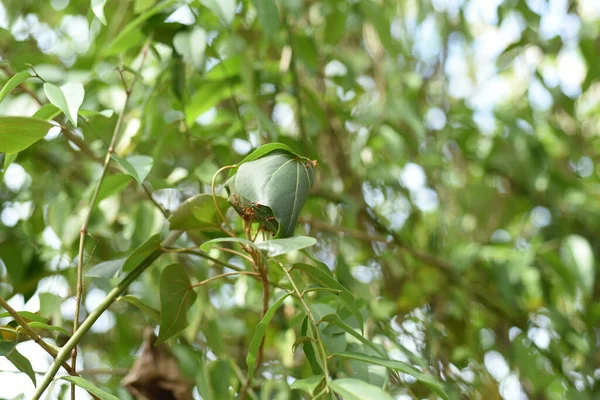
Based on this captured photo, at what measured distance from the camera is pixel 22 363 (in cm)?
44

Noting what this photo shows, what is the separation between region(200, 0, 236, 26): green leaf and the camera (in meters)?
0.55

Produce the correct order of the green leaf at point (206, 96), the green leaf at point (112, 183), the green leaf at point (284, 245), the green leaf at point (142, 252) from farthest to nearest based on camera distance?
the green leaf at point (206, 96) → the green leaf at point (112, 183) → the green leaf at point (142, 252) → the green leaf at point (284, 245)

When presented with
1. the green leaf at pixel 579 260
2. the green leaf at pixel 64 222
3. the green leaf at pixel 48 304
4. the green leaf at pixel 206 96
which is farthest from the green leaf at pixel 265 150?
the green leaf at pixel 579 260

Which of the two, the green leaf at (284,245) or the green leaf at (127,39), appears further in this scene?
the green leaf at (127,39)

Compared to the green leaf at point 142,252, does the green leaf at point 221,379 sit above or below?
below

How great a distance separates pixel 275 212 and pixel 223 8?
0.25m

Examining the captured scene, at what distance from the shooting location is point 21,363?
0.44 metres

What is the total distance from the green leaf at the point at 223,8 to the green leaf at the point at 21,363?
1.01 feet

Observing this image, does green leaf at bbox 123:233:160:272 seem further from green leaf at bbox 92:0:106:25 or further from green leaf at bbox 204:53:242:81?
green leaf at bbox 204:53:242:81

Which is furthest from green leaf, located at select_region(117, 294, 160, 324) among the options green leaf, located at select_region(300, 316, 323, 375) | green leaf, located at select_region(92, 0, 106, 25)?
green leaf, located at select_region(92, 0, 106, 25)

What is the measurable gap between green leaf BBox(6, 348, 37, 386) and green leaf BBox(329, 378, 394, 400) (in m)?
0.21

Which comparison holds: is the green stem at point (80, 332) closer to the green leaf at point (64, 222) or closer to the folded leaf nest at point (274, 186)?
the folded leaf nest at point (274, 186)

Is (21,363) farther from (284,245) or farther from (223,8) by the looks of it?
(223,8)

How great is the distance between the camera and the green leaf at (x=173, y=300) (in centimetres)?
47
